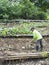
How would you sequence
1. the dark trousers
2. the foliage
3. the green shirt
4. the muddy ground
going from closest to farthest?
1. the green shirt
2. the dark trousers
3. the muddy ground
4. the foliage

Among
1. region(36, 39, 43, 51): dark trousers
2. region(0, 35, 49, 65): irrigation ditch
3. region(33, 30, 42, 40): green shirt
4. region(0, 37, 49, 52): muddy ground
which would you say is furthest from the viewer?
region(0, 37, 49, 52): muddy ground

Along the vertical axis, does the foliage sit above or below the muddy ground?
below

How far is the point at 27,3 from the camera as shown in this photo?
23.5 meters

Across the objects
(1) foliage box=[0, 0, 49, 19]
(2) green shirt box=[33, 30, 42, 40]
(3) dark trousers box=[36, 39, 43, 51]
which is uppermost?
(2) green shirt box=[33, 30, 42, 40]

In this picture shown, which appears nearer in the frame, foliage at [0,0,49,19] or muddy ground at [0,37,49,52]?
muddy ground at [0,37,49,52]

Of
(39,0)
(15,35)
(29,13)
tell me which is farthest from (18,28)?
(39,0)

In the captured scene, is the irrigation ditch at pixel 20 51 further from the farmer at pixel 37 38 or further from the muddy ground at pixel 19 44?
the farmer at pixel 37 38

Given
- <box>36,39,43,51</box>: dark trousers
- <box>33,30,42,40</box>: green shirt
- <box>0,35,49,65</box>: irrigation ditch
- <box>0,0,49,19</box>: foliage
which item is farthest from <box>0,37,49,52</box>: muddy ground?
<box>0,0,49,19</box>: foliage

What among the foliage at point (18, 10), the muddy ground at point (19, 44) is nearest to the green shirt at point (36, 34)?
the muddy ground at point (19, 44)

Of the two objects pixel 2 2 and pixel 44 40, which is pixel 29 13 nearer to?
pixel 2 2

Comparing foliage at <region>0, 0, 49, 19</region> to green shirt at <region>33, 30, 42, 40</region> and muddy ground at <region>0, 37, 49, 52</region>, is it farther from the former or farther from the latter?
green shirt at <region>33, 30, 42, 40</region>

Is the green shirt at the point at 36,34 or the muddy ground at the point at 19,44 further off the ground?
the green shirt at the point at 36,34

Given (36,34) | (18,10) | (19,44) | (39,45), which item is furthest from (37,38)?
(18,10)

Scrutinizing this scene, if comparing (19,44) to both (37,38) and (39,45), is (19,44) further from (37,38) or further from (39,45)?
(37,38)
